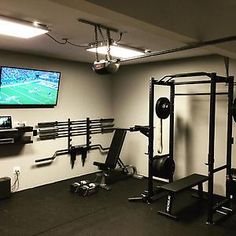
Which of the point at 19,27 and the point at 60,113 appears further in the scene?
the point at 60,113

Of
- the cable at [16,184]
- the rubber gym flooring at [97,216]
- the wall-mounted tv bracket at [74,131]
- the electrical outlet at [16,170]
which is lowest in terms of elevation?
the rubber gym flooring at [97,216]

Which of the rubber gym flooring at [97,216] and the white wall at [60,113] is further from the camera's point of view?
the white wall at [60,113]

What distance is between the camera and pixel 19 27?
8.72 feet

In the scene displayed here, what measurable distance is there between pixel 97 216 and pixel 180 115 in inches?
90.5

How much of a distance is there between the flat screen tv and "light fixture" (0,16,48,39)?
1.39m

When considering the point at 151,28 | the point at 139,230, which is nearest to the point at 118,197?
the point at 139,230

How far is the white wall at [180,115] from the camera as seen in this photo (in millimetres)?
4359

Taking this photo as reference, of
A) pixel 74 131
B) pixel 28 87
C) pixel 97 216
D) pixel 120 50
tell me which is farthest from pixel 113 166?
pixel 120 50

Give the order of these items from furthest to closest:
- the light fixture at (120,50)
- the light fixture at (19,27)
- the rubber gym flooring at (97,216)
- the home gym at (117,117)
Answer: the light fixture at (120,50) < the rubber gym flooring at (97,216) < the home gym at (117,117) < the light fixture at (19,27)

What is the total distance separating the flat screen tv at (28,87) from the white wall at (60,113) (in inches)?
7.0

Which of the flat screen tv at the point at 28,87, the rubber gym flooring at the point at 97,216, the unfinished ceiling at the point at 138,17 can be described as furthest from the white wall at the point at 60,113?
the unfinished ceiling at the point at 138,17

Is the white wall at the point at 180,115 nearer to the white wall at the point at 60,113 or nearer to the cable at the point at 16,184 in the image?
the white wall at the point at 60,113

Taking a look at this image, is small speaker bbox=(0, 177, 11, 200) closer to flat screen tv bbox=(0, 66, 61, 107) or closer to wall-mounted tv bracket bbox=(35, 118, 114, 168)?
wall-mounted tv bracket bbox=(35, 118, 114, 168)

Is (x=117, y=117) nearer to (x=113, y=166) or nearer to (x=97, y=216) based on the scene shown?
(x=113, y=166)
